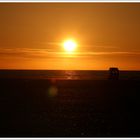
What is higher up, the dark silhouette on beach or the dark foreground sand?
the dark silhouette on beach

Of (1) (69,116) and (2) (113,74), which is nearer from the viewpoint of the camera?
(1) (69,116)

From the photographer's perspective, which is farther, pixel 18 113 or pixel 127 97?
pixel 127 97

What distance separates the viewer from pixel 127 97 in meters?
23.2

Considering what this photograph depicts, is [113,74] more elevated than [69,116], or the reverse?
[113,74]

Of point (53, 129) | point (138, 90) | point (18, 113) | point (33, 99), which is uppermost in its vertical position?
point (138, 90)

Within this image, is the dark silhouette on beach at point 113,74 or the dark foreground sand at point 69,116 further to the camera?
the dark silhouette on beach at point 113,74

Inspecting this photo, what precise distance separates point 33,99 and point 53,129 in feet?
27.1

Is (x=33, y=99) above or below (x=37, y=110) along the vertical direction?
above

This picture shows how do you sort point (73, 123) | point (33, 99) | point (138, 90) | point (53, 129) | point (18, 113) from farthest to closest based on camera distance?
point (138, 90), point (33, 99), point (18, 113), point (73, 123), point (53, 129)

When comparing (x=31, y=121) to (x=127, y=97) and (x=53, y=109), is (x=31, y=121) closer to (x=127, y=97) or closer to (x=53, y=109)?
(x=53, y=109)

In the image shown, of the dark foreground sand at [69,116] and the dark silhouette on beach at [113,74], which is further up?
the dark silhouette on beach at [113,74]

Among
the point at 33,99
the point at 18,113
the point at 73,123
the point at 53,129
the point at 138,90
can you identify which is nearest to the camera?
the point at 53,129

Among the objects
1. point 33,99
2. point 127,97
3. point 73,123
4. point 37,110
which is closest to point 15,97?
point 33,99

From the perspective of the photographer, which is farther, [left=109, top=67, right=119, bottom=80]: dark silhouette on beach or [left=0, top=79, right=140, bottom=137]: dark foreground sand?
[left=109, top=67, right=119, bottom=80]: dark silhouette on beach
